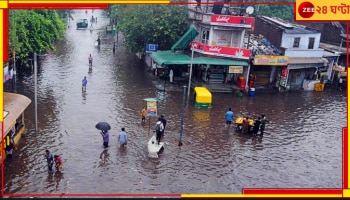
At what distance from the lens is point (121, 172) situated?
59.7ft

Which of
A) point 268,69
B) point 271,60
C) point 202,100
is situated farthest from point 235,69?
point 202,100

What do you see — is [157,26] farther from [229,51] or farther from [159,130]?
[159,130]

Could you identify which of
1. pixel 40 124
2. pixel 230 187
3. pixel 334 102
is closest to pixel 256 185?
pixel 230 187

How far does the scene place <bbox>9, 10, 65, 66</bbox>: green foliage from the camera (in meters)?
27.5

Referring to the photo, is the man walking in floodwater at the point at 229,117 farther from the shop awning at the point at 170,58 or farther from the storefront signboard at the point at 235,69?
the shop awning at the point at 170,58

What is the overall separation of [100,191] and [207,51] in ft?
66.8

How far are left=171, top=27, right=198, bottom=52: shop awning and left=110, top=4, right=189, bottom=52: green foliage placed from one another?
258 centimetres

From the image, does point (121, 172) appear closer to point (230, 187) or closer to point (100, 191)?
point (100, 191)

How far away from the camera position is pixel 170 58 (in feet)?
112

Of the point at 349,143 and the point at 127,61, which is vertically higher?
the point at 349,143

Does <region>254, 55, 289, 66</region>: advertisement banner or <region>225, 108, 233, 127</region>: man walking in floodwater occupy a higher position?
<region>254, 55, 289, 66</region>: advertisement banner

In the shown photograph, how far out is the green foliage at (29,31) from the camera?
27.5 meters

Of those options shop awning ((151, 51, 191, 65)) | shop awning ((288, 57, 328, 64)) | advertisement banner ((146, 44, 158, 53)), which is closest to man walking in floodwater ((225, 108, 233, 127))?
shop awning ((151, 51, 191, 65))

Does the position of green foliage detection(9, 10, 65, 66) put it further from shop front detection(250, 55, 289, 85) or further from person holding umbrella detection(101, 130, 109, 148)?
shop front detection(250, 55, 289, 85)
